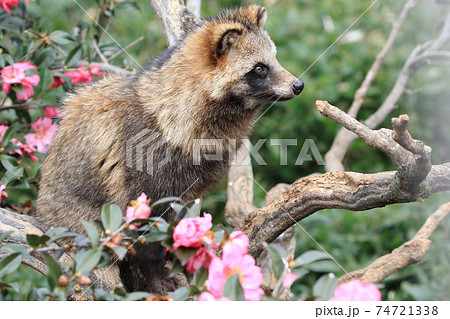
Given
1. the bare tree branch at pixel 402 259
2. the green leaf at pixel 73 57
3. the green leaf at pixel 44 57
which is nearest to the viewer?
the bare tree branch at pixel 402 259

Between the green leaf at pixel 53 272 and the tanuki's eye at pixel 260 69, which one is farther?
the tanuki's eye at pixel 260 69

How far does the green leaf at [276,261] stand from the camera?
1.81 meters

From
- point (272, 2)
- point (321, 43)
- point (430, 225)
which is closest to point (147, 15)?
point (272, 2)

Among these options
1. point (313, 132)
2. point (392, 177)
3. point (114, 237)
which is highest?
point (392, 177)

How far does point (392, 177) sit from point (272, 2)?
193 inches

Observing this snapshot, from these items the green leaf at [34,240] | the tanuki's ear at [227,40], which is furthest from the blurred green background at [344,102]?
the green leaf at [34,240]

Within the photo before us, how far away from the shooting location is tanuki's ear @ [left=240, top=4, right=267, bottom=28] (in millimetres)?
2992

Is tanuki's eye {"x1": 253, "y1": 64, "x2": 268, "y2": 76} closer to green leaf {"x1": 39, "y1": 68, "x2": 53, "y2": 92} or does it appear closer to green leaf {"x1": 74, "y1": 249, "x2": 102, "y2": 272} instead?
green leaf {"x1": 39, "y1": 68, "x2": 53, "y2": 92}

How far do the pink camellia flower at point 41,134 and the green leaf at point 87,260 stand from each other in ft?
5.39

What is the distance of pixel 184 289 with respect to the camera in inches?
71.9

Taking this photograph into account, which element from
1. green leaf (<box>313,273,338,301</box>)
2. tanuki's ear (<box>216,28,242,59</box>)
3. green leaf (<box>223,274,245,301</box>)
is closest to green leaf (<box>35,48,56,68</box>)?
tanuki's ear (<box>216,28,242,59</box>)

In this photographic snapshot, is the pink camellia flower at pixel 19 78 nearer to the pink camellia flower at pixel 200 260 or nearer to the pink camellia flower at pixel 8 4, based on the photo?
the pink camellia flower at pixel 8 4

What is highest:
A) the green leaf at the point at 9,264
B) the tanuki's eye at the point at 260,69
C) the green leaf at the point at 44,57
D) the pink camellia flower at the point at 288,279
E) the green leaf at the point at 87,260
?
the tanuki's eye at the point at 260,69

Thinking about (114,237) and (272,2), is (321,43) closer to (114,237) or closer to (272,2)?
(272,2)
